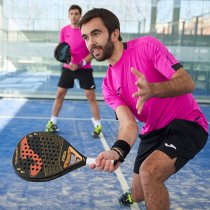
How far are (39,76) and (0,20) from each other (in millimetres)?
1524

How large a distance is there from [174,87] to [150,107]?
18.6 inches

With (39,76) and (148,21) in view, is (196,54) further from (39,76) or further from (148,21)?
(39,76)

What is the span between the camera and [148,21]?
27.7 feet

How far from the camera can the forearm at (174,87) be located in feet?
5.71

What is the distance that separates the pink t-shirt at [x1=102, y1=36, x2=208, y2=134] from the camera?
2.13 meters

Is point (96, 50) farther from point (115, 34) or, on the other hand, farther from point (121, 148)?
point (121, 148)

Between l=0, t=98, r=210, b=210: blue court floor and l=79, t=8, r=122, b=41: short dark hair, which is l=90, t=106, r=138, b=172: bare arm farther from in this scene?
l=0, t=98, r=210, b=210: blue court floor

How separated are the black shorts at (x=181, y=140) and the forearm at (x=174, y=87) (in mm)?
379

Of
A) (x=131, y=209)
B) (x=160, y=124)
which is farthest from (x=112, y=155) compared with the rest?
(x=131, y=209)

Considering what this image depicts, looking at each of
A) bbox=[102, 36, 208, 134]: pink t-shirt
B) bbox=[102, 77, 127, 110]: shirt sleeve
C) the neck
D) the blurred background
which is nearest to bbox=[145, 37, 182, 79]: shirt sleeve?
bbox=[102, 36, 208, 134]: pink t-shirt

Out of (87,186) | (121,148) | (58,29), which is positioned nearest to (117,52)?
(121,148)

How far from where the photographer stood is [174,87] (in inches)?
71.4

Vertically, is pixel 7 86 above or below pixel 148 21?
below

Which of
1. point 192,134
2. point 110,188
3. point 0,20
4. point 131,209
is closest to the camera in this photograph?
point 192,134
